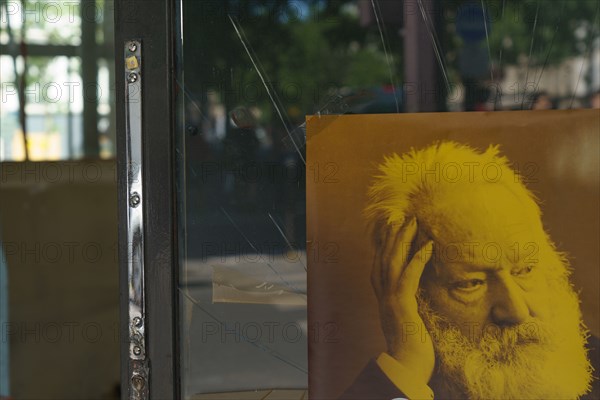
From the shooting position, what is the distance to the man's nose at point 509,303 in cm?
206

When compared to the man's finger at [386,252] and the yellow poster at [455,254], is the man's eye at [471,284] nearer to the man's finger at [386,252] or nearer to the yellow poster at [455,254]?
the yellow poster at [455,254]

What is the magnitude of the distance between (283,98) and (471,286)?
0.74 meters

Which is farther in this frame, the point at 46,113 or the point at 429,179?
the point at 46,113

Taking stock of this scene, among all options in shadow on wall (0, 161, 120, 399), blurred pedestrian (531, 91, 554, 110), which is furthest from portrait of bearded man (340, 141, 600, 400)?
shadow on wall (0, 161, 120, 399)

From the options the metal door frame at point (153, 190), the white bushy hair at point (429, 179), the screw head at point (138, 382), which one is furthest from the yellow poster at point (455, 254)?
the screw head at point (138, 382)

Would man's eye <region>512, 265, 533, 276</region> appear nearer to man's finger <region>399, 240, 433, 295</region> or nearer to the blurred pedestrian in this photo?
man's finger <region>399, 240, 433, 295</region>

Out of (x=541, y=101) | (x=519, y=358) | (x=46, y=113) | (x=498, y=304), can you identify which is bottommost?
(x=519, y=358)

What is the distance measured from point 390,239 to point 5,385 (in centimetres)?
245

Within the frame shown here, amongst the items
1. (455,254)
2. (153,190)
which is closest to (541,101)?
(455,254)

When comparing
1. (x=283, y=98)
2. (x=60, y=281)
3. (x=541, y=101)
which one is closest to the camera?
(x=541, y=101)

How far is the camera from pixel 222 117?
7.20ft

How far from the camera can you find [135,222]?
87.7 inches

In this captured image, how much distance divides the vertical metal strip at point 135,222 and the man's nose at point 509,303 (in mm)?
1011

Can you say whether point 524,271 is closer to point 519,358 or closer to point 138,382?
point 519,358
